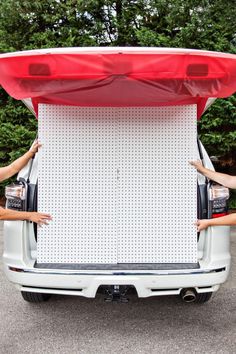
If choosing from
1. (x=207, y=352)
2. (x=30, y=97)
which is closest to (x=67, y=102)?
(x=30, y=97)

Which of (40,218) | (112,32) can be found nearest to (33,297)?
(40,218)

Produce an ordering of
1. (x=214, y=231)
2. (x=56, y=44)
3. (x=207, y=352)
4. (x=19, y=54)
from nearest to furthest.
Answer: (x=19, y=54), (x=207, y=352), (x=214, y=231), (x=56, y=44)

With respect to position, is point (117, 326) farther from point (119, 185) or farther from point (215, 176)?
point (215, 176)

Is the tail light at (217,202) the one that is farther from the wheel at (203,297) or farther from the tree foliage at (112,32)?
the tree foliage at (112,32)

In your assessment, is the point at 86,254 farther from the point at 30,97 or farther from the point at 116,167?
the point at 30,97

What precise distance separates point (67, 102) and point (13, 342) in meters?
1.95

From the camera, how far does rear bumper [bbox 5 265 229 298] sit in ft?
10.7

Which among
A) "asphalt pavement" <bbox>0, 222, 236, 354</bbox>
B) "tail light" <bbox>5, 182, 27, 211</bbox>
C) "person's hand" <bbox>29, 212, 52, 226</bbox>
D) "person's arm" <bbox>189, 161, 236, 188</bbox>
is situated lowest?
"asphalt pavement" <bbox>0, 222, 236, 354</bbox>

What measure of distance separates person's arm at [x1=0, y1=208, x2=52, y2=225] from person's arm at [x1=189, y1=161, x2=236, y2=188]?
1268 millimetres

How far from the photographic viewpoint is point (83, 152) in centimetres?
363

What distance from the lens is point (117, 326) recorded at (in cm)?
379

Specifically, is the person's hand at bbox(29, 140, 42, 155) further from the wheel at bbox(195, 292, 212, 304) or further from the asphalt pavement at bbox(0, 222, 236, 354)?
the wheel at bbox(195, 292, 212, 304)

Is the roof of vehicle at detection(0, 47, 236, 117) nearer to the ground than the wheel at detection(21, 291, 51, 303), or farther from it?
farther from it

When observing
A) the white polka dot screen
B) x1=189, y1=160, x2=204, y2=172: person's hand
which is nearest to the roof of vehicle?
the white polka dot screen
